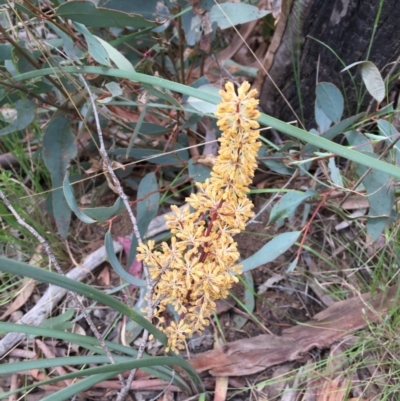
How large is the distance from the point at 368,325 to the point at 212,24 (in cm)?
84

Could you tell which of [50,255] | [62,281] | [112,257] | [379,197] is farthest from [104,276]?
[379,197]

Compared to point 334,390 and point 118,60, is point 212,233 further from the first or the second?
point 334,390

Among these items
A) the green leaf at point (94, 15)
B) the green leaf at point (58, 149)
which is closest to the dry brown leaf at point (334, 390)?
the green leaf at point (58, 149)

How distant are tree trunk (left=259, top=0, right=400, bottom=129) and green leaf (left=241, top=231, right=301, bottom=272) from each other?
296 mm

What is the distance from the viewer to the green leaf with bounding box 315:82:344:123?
111 centimetres

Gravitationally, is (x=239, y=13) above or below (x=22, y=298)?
above

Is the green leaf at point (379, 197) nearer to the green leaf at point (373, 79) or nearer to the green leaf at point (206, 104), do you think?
the green leaf at point (373, 79)

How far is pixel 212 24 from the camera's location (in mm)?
1200

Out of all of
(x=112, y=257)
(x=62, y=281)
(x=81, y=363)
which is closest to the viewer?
(x=62, y=281)

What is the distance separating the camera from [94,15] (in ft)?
3.16

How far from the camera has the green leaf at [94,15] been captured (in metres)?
0.93

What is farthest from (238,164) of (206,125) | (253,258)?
(206,125)

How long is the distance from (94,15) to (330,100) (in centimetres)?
57

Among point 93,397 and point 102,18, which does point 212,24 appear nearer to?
point 102,18
